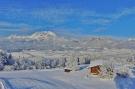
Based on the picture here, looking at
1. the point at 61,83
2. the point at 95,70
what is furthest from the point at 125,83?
the point at 61,83

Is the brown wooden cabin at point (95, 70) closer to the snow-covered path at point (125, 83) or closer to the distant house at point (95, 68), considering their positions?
the distant house at point (95, 68)

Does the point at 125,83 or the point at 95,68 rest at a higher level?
the point at 95,68

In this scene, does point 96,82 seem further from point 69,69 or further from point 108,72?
point 69,69

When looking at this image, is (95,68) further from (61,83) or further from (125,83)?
(61,83)

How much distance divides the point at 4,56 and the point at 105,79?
36.9 metres

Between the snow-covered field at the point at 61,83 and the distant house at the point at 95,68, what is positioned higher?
the distant house at the point at 95,68

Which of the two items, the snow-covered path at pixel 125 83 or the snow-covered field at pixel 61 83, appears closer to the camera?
the snow-covered field at pixel 61 83

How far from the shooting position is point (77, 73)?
Answer: 61594 mm

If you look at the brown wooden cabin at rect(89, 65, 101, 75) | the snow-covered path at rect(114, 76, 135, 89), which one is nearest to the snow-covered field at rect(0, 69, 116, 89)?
the snow-covered path at rect(114, 76, 135, 89)

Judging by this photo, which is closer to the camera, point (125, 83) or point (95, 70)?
point (125, 83)

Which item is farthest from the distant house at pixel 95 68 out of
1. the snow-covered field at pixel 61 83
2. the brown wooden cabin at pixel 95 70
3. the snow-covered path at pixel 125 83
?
the snow-covered path at pixel 125 83

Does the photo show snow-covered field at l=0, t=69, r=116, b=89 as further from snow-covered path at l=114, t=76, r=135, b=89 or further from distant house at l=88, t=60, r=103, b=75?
distant house at l=88, t=60, r=103, b=75

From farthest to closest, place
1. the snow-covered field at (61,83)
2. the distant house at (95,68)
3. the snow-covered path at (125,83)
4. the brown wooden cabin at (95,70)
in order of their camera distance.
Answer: the distant house at (95,68), the brown wooden cabin at (95,70), the snow-covered path at (125,83), the snow-covered field at (61,83)

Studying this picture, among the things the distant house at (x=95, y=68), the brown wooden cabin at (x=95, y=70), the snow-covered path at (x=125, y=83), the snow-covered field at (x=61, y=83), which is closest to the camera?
the snow-covered field at (x=61, y=83)
